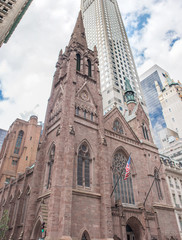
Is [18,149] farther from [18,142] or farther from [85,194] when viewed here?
[85,194]

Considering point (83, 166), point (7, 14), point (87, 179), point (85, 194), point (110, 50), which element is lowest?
point (85, 194)

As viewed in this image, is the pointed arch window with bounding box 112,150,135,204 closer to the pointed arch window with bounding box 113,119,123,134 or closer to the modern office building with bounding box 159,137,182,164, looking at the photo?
the pointed arch window with bounding box 113,119,123,134

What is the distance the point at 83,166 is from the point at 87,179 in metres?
1.45

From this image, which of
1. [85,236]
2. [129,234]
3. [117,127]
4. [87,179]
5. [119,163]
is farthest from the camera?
[117,127]

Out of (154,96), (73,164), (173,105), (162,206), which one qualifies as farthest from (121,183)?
(154,96)

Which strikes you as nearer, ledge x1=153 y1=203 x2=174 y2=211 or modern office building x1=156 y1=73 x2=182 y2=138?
ledge x1=153 y1=203 x2=174 y2=211

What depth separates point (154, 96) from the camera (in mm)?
122000

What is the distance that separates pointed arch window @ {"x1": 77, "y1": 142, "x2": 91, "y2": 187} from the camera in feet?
64.5

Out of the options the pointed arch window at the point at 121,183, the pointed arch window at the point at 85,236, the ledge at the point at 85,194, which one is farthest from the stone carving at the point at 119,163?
the pointed arch window at the point at 85,236

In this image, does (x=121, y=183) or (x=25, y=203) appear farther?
(x=25, y=203)

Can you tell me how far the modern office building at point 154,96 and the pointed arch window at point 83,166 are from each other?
8663cm

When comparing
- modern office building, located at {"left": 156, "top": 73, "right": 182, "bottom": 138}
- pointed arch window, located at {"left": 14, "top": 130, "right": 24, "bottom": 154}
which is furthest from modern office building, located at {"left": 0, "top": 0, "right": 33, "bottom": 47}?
modern office building, located at {"left": 156, "top": 73, "right": 182, "bottom": 138}

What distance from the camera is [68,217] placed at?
15.8m

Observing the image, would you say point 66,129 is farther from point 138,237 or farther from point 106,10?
point 106,10
